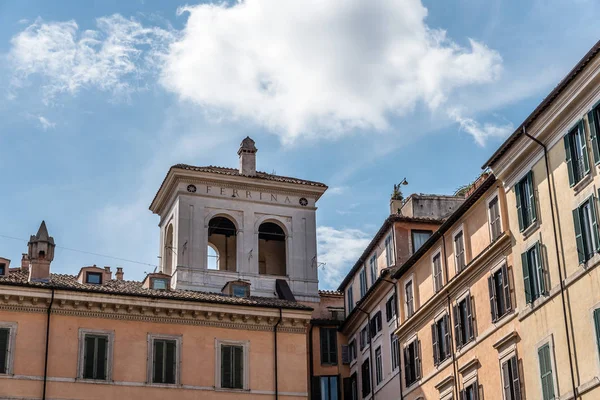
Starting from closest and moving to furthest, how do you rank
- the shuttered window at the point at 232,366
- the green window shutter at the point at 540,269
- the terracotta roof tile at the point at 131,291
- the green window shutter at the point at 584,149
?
the green window shutter at the point at 584,149, the green window shutter at the point at 540,269, the terracotta roof tile at the point at 131,291, the shuttered window at the point at 232,366

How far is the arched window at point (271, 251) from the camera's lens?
5859 centimetres

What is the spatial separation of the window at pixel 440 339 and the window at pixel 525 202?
762 centimetres

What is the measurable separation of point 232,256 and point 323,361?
916cm

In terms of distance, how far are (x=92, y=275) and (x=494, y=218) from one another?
17196mm

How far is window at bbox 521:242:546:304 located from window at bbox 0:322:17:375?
19522 millimetres

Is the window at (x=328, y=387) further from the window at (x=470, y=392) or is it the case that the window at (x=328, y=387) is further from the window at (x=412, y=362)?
the window at (x=470, y=392)

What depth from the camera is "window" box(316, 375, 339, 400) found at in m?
53.1

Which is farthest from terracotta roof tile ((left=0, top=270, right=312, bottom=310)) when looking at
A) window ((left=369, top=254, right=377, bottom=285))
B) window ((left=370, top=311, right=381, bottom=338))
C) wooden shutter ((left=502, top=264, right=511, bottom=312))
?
wooden shutter ((left=502, top=264, right=511, bottom=312))

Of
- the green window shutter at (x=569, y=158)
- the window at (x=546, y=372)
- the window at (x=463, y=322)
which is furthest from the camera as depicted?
the window at (x=463, y=322)

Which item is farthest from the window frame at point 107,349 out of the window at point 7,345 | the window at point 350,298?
the window at point 350,298

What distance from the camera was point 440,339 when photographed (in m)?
42.8

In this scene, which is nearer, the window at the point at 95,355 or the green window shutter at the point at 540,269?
the green window shutter at the point at 540,269

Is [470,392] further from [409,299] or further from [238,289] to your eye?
[238,289]

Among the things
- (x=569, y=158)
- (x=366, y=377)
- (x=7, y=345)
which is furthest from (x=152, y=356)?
(x=569, y=158)
